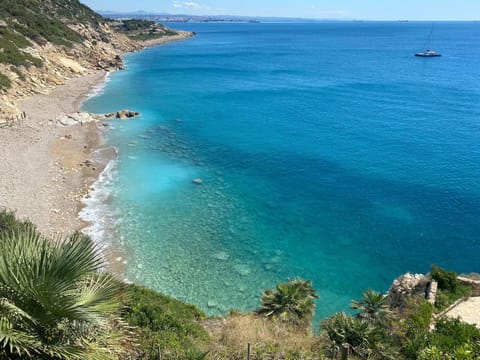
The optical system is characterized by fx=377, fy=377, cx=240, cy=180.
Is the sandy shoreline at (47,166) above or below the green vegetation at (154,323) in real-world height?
below

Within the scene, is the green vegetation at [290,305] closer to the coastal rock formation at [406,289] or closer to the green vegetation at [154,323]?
the green vegetation at [154,323]

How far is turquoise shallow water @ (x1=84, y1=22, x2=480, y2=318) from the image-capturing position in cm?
2591

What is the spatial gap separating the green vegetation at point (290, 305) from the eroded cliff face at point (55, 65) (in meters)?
44.9

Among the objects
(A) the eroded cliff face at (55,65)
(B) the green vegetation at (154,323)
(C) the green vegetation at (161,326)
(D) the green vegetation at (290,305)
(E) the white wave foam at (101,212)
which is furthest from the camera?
(A) the eroded cliff face at (55,65)

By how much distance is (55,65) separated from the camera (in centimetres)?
7681

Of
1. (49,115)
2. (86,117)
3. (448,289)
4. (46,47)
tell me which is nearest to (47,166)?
(49,115)

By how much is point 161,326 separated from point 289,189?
2465 cm

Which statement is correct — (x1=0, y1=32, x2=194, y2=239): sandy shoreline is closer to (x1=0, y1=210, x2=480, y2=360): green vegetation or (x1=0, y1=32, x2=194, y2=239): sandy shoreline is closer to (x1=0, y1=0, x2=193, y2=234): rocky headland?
(x1=0, y1=0, x2=193, y2=234): rocky headland

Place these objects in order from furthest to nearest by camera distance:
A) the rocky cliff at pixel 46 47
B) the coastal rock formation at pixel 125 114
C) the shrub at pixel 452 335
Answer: the rocky cliff at pixel 46 47
the coastal rock formation at pixel 125 114
the shrub at pixel 452 335

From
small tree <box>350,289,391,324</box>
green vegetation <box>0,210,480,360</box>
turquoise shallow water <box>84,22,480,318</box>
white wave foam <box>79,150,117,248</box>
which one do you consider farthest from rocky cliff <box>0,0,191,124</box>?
small tree <box>350,289,391,324</box>

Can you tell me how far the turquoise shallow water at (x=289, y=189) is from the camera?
25906 mm

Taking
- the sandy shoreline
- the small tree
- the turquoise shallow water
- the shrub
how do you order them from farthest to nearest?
the sandy shoreline < the turquoise shallow water < the small tree < the shrub

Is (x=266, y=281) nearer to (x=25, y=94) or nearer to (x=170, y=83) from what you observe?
(x=25, y=94)

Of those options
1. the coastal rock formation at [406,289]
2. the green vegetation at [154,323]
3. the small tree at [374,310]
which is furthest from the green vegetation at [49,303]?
the coastal rock formation at [406,289]
